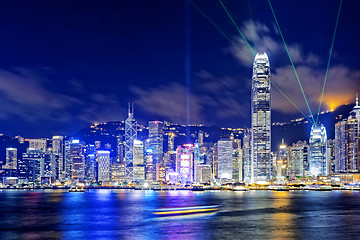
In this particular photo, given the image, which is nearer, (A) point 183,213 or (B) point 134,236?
(B) point 134,236

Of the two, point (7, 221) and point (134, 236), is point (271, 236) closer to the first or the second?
point (134, 236)

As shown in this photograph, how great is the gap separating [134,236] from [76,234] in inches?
295

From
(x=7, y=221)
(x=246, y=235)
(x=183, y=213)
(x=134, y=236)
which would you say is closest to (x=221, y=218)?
(x=183, y=213)

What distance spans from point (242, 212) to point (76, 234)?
35.8 meters

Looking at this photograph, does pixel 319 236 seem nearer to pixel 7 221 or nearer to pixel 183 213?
pixel 183 213

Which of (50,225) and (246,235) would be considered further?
(50,225)

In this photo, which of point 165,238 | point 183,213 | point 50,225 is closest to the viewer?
point 165,238

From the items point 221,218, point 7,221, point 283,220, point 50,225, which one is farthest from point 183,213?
point 7,221

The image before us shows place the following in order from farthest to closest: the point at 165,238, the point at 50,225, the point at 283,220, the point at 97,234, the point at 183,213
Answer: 1. the point at 183,213
2. the point at 283,220
3. the point at 50,225
4. the point at 97,234
5. the point at 165,238

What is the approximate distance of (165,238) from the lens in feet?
168

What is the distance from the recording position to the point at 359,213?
81.2 metres

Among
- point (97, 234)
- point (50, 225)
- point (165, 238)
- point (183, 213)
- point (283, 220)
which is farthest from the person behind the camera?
point (183, 213)

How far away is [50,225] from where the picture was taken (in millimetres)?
64812

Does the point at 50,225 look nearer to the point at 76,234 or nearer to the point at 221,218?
the point at 76,234
